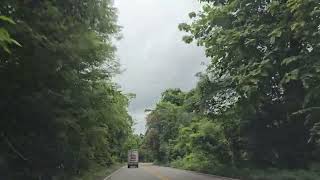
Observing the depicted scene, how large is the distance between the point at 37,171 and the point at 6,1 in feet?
38.3

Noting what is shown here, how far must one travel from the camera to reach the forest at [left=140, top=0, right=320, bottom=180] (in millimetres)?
26312

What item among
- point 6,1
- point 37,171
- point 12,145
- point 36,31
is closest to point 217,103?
point 37,171

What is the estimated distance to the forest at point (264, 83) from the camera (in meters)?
26.3

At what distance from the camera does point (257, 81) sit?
27.7 meters

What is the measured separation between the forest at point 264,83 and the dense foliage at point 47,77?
7.85 meters

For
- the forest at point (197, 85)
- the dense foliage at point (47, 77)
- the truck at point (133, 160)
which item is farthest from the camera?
the truck at point (133, 160)

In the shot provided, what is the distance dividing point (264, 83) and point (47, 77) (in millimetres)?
16296

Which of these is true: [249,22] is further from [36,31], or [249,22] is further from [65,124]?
[36,31]

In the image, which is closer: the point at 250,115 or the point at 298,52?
the point at 298,52

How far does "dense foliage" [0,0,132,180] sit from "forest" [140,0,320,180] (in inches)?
309

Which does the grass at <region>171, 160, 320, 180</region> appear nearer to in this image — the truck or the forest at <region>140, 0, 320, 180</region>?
the forest at <region>140, 0, 320, 180</region>

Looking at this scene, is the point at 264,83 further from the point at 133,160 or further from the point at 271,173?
the point at 133,160

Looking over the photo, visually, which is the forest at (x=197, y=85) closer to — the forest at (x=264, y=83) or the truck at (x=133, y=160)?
the forest at (x=264, y=83)

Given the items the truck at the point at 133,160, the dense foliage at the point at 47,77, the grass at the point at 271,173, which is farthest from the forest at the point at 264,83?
the truck at the point at 133,160
